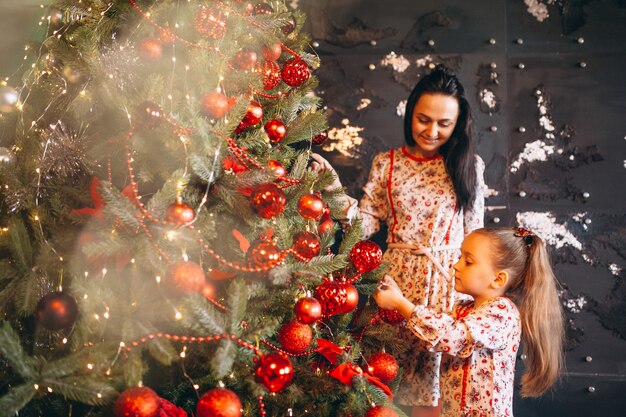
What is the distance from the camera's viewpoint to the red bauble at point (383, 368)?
1.54m

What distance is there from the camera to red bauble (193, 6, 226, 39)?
4.52ft

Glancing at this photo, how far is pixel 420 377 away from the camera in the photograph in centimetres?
198

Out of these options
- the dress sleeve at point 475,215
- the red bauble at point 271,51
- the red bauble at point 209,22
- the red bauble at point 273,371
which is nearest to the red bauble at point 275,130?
the red bauble at point 271,51

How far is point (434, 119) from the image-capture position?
203cm

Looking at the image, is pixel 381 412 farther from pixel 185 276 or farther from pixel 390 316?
pixel 185 276

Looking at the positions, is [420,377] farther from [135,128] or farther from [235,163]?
[135,128]

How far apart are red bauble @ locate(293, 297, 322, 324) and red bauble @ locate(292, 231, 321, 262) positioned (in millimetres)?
112

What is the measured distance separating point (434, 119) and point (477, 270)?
2.03ft

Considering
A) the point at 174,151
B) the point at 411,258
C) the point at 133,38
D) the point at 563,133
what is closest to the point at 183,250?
the point at 174,151

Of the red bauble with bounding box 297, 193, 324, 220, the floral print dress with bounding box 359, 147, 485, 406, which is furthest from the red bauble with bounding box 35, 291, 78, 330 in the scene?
the floral print dress with bounding box 359, 147, 485, 406

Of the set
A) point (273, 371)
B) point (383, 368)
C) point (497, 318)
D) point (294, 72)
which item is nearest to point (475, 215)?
point (497, 318)

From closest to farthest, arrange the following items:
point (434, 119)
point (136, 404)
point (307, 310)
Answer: point (136, 404) → point (307, 310) → point (434, 119)

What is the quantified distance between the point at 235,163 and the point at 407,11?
149 cm

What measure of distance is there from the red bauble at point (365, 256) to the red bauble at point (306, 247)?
0.79ft
